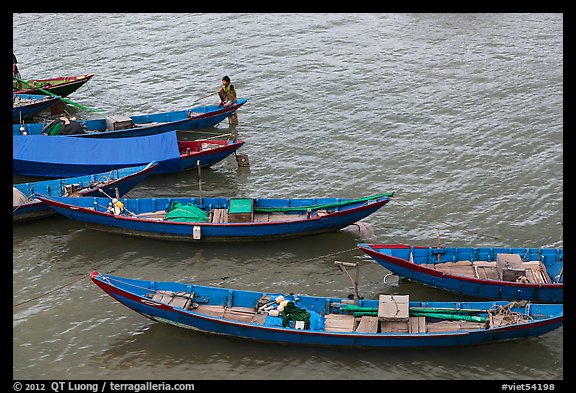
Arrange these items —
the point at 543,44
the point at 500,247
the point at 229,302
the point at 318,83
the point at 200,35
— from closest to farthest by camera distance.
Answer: the point at 229,302, the point at 500,247, the point at 318,83, the point at 543,44, the point at 200,35

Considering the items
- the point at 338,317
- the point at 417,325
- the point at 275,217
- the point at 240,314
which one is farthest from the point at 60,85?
the point at 417,325

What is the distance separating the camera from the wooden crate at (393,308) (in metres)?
21.0

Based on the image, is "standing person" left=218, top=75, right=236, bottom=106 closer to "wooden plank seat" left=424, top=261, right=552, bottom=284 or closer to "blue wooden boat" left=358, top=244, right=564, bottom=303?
"blue wooden boat" left=358, top=244, right=564, bottom=303

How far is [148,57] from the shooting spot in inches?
1688

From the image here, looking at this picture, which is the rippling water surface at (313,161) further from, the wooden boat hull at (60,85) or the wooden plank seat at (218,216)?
the wooden boat hull at (60,85)

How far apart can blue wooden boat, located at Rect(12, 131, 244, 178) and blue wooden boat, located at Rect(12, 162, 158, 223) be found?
88cm

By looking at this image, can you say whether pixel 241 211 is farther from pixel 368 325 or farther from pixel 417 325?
pixel 417 325

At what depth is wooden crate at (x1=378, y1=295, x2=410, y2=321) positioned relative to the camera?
21.0 m

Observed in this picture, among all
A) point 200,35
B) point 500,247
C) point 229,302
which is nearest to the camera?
point 229,302

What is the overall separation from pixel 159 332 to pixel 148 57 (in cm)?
2400

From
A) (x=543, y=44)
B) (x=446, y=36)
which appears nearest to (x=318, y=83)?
(x=446, y=36)

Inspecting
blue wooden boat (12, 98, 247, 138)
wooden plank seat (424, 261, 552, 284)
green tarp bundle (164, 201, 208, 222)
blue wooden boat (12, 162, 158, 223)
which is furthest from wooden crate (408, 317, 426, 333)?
blue wooden boat (12, 98, 247, 138)

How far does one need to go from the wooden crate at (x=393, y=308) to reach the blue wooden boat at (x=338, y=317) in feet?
0.09
